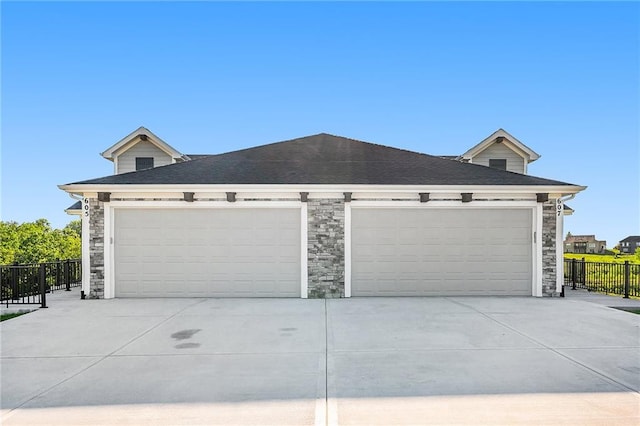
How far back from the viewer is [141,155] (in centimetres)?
1471

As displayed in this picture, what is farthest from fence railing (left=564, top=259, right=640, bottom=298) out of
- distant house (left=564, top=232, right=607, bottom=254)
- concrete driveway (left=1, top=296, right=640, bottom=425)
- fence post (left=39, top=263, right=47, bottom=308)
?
distant house (left=564, top=232, right=607, bottom=254)

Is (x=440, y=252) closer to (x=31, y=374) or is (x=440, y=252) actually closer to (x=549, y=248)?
(x=549, y=248)

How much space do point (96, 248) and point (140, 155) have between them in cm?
571

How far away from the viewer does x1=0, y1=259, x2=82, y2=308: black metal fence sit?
9798mm

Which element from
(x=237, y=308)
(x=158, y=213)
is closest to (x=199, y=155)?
(x=158, y=213)

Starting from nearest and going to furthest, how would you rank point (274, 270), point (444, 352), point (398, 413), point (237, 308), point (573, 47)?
point (398, 413) → point (444, 352) → point (237, 308) → point (274, 270) → point (573, 47)

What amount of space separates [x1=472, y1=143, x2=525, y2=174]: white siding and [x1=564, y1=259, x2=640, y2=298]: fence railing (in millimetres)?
4101

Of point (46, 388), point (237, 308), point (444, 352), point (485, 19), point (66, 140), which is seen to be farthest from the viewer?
point (66, 140)

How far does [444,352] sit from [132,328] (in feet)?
18.8

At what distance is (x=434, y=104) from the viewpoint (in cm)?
2275

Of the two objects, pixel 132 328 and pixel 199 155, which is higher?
pixel 199 155

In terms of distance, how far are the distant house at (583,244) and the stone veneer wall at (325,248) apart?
67.9 m

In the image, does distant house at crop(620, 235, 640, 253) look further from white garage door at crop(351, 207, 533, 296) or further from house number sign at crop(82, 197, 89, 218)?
Answer: house number sign at crop(82, 197, 89, 218)

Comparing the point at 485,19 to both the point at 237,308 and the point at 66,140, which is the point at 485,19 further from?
the point at 66,140
